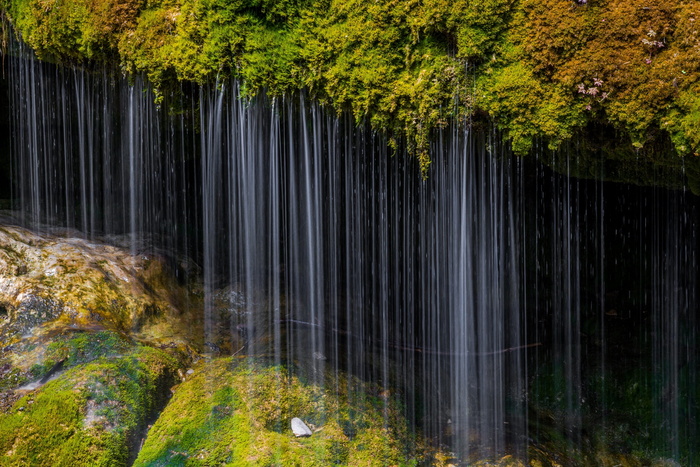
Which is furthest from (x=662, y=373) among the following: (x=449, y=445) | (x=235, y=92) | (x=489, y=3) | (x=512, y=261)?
(x=235, y=92)

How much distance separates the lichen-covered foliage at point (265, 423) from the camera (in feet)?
12.3

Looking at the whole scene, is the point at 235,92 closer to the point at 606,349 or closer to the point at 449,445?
the point at 449,445

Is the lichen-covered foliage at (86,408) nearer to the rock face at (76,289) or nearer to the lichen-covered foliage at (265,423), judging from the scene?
the lichen-covered foliage at (265,423)

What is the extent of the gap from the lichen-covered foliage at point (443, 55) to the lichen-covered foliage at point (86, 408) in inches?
98.9

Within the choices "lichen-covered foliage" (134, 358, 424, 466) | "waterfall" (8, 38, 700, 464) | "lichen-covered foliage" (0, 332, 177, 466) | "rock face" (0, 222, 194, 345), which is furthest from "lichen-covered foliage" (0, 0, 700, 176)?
"lichen-covered foliage" (0, 332, 177, 466)

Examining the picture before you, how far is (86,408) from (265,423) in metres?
1.33

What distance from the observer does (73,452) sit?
143 inches

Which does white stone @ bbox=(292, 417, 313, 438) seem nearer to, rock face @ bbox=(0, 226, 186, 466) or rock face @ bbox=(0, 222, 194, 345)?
rock face @ bbox=(0, 226, 186, 466)

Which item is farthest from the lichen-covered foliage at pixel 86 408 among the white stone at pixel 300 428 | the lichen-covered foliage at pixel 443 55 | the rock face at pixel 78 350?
the lichen-covered foliage at pixel 443 55

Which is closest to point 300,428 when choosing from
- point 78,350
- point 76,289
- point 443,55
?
point 78,350

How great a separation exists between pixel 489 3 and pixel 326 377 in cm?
330

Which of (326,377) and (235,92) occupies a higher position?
(235,92)

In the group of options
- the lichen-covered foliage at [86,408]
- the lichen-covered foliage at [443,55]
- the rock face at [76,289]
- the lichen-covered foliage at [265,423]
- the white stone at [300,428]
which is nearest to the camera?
the lichen-covered foliage at [443,55]

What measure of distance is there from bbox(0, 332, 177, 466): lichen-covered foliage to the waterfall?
116 centimetres
